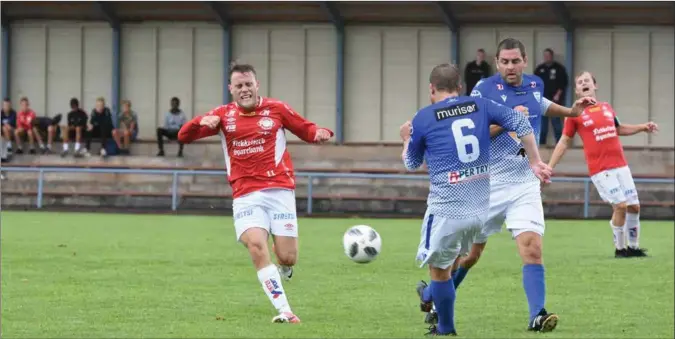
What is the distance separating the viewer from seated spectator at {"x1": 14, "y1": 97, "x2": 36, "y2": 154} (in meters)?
34.5

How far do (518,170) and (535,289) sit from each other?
1005mm

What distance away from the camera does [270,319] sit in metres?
11.1

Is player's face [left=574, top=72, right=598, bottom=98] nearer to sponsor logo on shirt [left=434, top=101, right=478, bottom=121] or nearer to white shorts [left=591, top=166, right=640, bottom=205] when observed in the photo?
white shorts [left=591, top=166, right=640, bottom=205]

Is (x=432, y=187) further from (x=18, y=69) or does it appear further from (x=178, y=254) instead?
(x=18, y=69)

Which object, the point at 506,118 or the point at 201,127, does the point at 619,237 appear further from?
the point at 506,118

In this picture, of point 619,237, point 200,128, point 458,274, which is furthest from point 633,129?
point 200,128

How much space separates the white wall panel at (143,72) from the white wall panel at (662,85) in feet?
41.0

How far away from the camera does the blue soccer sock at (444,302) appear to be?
981cm

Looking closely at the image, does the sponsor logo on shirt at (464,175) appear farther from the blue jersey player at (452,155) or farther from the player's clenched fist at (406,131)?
the player's clenched fist at (406,131)

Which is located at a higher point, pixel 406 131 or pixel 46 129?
pixel 46 129

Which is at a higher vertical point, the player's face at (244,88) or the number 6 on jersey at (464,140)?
the player's face at (244,88)

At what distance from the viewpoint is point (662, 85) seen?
33812 mm

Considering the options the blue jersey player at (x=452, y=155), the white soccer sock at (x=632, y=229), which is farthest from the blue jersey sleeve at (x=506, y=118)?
the white soccer sock at (x=632, y=229)

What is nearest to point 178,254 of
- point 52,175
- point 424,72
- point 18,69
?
point 52,175
